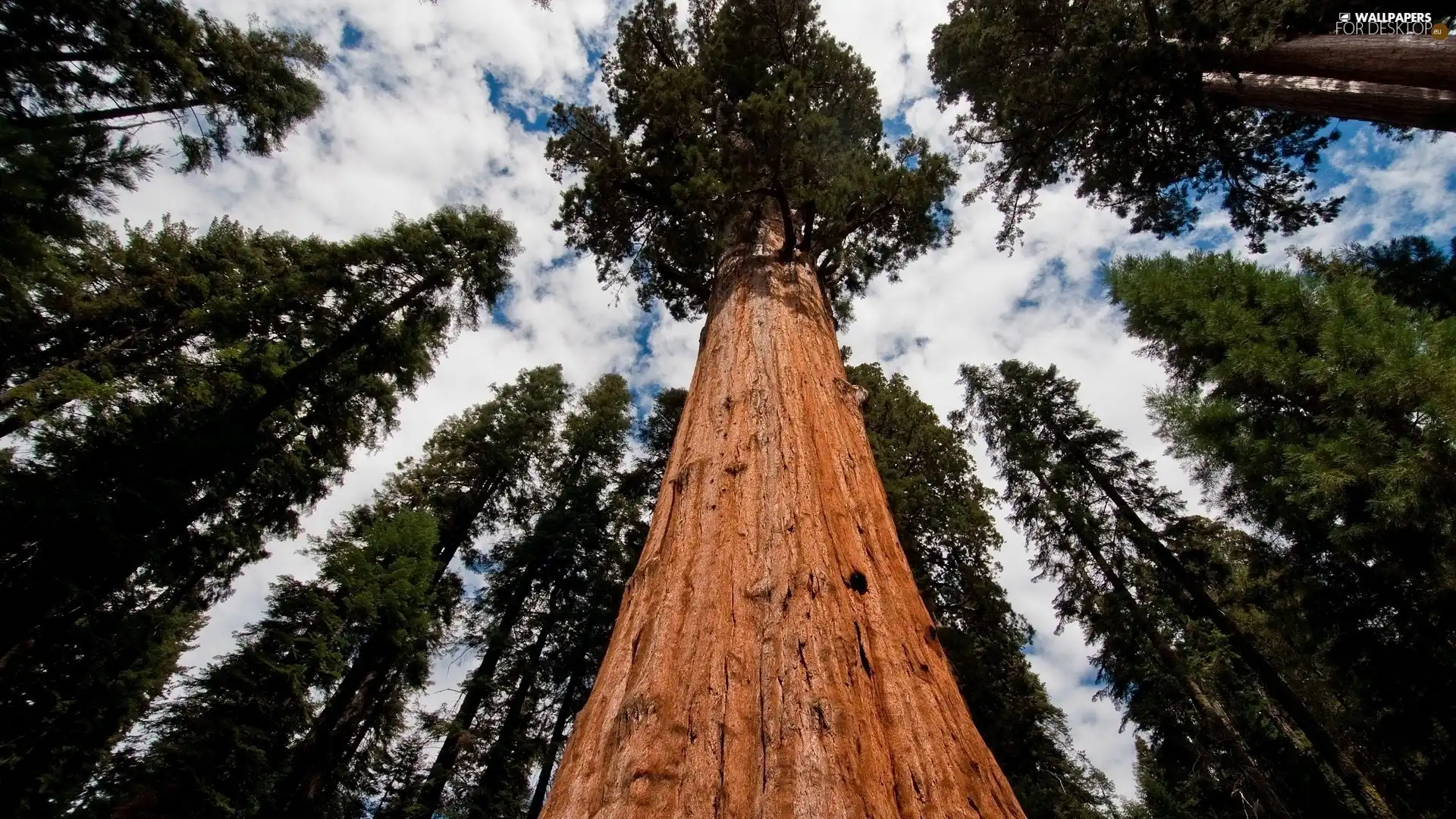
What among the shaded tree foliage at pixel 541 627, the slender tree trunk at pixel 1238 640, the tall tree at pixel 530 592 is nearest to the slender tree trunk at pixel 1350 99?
the slender tree trunk at pixel 1238 640

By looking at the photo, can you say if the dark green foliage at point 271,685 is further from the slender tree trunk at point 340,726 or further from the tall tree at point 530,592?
the tall tree at point 530,592

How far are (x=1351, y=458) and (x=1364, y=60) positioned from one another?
4047 mm

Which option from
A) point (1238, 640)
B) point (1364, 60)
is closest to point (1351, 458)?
point (1364, 60)

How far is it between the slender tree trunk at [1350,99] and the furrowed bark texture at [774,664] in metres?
6.35

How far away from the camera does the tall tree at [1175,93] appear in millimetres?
5562

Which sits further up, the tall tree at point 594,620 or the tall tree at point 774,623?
the tall tree at point 594,620

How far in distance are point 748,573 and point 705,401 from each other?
1462mm

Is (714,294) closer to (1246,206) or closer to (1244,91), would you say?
(1244,91)

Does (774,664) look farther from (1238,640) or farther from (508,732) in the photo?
(508,732)

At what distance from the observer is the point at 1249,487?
27.1 feet

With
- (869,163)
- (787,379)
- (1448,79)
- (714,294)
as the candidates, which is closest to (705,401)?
(787,379)

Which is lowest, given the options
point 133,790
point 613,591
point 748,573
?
point 748,573

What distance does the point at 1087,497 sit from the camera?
13.2 meters

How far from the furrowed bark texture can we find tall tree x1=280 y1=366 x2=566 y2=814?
38.6 ft
